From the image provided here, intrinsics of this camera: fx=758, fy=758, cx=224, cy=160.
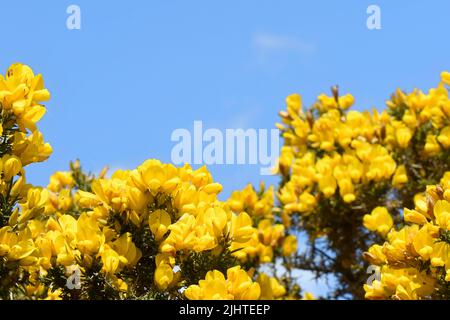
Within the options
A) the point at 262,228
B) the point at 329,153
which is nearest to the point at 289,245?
the point at 262,228

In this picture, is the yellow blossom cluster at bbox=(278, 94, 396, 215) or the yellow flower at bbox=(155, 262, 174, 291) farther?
the yellow blossom cluster at bbox=(278, 94, 396, 215)

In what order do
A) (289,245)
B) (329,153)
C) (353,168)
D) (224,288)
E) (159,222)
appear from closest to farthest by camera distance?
(224,288) → (159,222) → (353,168) → (289,245) → (329,153)

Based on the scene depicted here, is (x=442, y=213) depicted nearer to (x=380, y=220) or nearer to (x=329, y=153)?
(x=380, y=220)

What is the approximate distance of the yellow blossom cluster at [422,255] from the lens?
2.95 metres

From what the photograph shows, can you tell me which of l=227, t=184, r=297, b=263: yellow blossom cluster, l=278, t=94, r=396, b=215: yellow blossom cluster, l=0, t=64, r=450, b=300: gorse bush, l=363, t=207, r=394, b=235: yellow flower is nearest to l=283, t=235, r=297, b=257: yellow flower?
l=227, t=184, r=297, b=263: yellow blossom cluster

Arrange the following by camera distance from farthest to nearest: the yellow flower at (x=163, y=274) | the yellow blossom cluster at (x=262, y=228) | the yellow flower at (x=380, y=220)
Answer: the yellow blossom cluster at (x=262, y=228), the yellow flower at (x=380, y=220), the yellow flower at (x=163, y=274)

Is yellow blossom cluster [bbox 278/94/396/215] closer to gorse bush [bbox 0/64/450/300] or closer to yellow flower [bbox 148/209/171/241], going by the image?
gorse bush [bbox 0/64/450/300]

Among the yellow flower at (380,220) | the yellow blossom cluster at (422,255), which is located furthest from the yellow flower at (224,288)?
the yellow flower at (380,220)

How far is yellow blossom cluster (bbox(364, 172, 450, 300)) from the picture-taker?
2947mm

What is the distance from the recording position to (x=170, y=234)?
2.89 m

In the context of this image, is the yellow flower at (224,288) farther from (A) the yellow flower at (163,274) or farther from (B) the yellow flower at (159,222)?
(B) the yellow flower at (159,222)

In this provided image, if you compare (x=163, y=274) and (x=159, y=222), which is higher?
(x=159, y=222)

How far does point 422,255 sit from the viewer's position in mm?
2984

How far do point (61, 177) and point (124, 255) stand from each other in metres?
2.20
